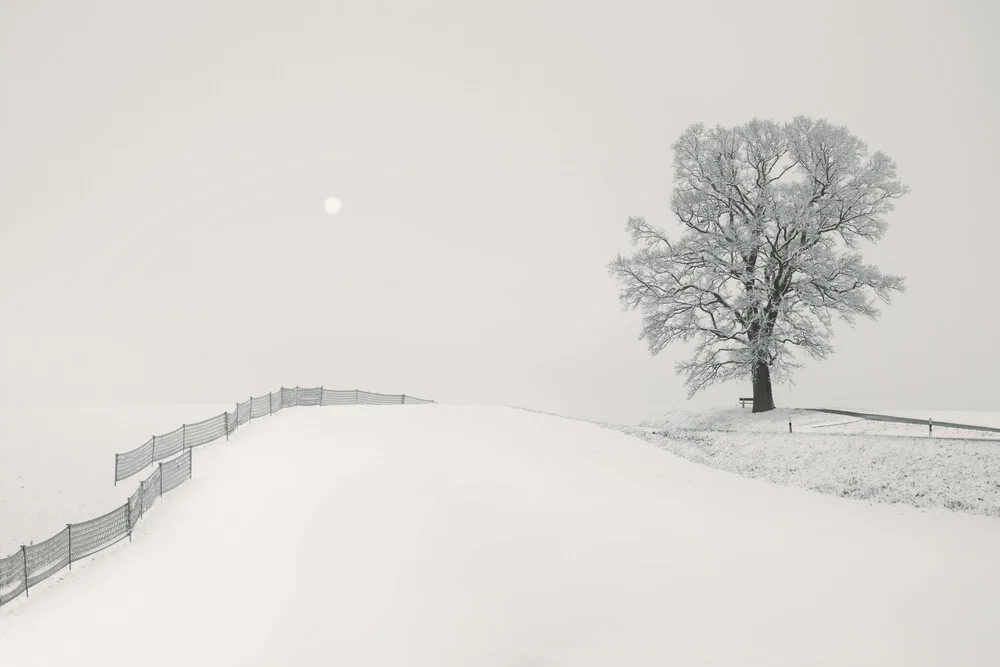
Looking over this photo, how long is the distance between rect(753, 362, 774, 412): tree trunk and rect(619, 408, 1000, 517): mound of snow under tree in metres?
1.38

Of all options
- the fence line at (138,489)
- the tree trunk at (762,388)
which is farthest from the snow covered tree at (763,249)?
the fence line at (138,489)

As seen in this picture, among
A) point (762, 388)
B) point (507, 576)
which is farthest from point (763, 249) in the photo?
point (507, 576)

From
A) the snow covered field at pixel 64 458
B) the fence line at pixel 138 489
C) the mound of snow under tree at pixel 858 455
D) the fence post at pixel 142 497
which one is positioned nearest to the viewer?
the fence line at pixel 138 489

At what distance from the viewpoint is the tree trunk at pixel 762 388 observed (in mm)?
39688

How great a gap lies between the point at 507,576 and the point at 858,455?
1766 cm

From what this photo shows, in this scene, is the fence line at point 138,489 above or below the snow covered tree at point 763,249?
below

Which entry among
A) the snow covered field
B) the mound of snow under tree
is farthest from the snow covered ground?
the snow covered field

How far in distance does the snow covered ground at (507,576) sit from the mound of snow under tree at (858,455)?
1345mm

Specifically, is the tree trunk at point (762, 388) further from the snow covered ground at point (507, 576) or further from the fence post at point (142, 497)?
the fence post at point (142, 497)

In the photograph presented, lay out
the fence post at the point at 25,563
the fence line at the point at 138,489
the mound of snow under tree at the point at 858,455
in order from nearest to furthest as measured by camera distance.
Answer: the fence post at the point at 25,563
the fence line at the point at 138,489
the mound of snow under tree at the point at 858,455

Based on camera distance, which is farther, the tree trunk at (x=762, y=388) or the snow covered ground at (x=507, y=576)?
the tree trunk at (x=762, y=388)

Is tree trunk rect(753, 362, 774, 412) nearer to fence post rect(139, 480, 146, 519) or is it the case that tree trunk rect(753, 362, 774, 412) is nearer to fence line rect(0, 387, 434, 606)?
fence line rect(0, 387, 434, 606)

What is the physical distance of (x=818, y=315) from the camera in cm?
3878

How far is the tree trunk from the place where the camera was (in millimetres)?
39688
